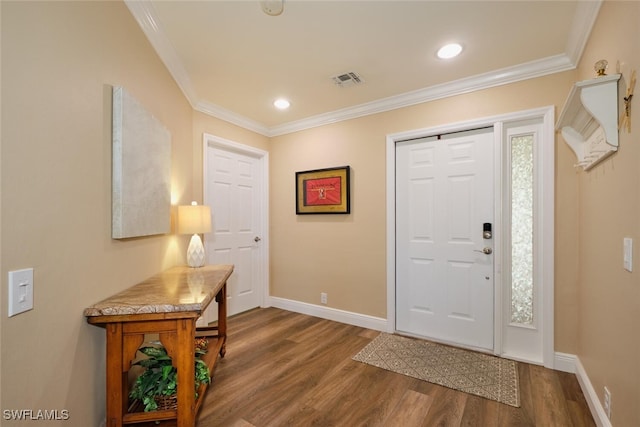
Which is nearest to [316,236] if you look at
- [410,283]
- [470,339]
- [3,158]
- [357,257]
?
[357,257]

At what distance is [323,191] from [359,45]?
5.55ft

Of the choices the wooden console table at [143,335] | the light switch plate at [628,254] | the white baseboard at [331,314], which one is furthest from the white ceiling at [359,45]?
the white baseboard at [331,314]

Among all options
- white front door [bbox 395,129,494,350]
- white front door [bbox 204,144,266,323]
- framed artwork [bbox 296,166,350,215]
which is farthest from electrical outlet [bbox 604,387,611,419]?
white front door [bbox 204,144,266,323]

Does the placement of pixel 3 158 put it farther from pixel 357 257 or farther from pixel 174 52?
pixel 357 257

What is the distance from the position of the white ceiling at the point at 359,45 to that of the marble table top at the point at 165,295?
1627 mm

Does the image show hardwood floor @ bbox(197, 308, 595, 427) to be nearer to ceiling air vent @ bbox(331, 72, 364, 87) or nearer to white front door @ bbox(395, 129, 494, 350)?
white front door @ bbox(395, 129, 494, 350)

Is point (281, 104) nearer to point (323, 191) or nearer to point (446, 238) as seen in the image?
point (323, 191)

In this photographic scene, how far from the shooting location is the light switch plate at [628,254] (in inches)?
47.9

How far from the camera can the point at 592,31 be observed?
175 centimetres

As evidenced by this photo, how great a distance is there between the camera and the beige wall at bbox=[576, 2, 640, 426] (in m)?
1.18

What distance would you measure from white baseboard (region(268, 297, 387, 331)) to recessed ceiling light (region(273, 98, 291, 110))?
2400 millimetres

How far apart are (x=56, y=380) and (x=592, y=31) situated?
3326mm

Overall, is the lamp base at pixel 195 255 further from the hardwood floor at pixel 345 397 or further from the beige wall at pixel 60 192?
the hardwood floor at pixel 345 397

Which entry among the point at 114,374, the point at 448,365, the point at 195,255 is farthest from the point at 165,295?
the point at 448,365
